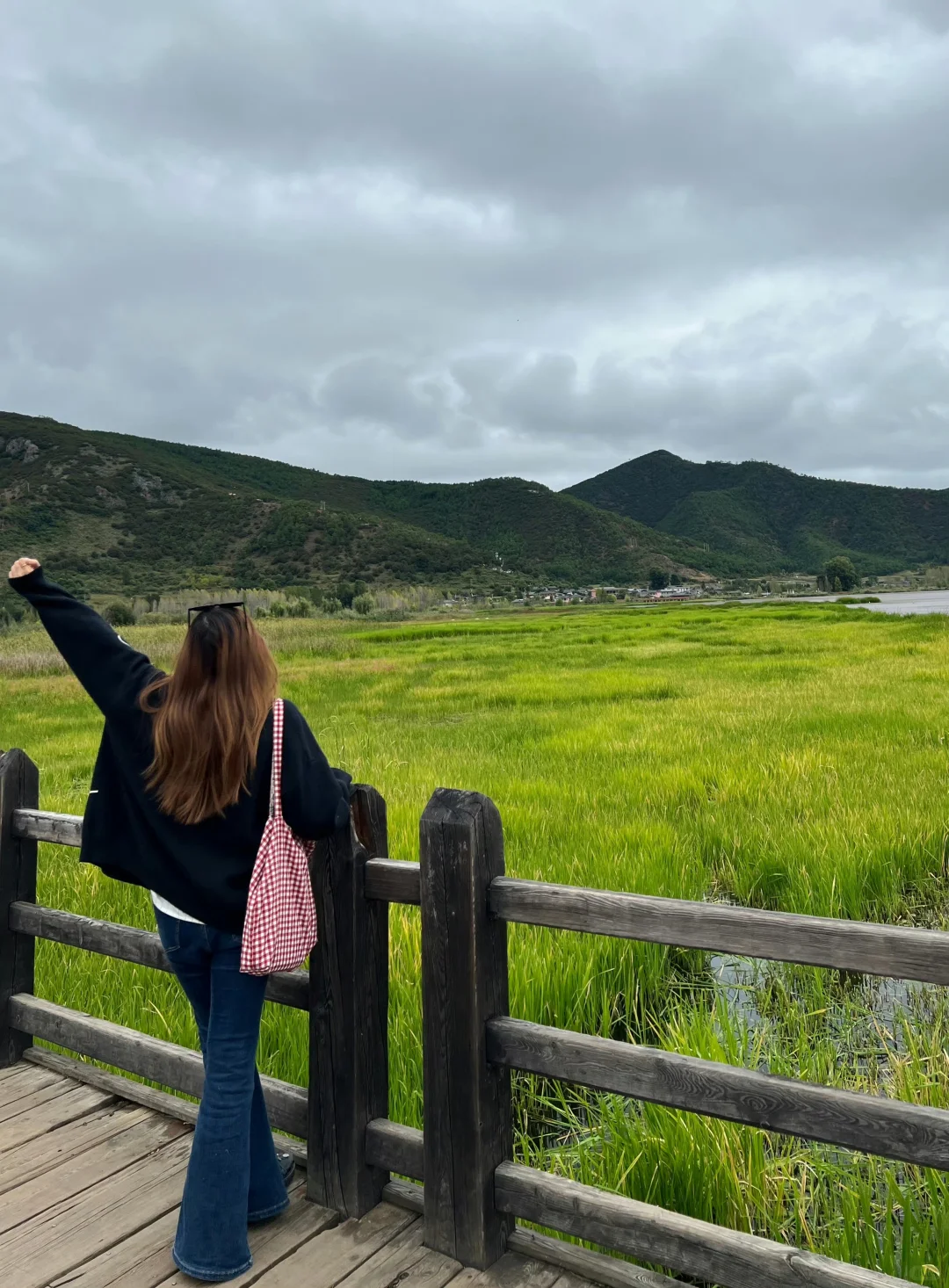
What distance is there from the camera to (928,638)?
2972 centimetres

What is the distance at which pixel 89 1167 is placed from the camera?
11.2ft

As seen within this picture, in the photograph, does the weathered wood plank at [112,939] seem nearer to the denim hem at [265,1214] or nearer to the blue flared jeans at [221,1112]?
the blue flared jeans at [221,1112]

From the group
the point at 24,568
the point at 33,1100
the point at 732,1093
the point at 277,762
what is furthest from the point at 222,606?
the point at 33,1100

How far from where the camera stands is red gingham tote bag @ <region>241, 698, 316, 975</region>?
2.65 meters

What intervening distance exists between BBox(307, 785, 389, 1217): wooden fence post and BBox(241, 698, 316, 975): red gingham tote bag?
268mm

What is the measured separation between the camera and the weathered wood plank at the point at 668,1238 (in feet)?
7.76

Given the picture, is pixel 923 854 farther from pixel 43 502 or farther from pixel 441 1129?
pixel 43 502

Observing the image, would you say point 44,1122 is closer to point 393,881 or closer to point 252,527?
point 393,881

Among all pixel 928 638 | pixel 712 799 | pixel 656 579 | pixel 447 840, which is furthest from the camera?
pixel 656 579

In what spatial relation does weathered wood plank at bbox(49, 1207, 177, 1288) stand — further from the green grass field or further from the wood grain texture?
the green grass field

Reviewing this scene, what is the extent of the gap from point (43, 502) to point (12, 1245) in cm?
11830

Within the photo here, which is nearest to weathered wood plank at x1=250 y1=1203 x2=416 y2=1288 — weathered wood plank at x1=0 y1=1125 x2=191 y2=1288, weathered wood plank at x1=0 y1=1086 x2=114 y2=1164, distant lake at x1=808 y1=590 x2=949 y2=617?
weathered wood plank at x1=0 y1=1125 x2=191 y2=1288

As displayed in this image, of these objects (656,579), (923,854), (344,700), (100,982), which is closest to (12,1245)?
(100,982)

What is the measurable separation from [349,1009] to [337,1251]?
708 mm
